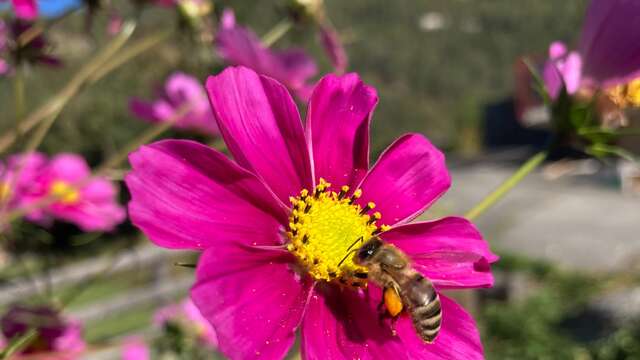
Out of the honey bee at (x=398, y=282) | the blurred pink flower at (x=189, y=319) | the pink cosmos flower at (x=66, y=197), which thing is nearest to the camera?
the honey bee at (x=398, y=282)

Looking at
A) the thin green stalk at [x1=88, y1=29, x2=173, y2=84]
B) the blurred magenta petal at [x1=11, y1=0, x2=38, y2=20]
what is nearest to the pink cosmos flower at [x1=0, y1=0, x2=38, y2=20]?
the blurred magenta petal at [x1=11, y1=0, x2=38, y2=20]

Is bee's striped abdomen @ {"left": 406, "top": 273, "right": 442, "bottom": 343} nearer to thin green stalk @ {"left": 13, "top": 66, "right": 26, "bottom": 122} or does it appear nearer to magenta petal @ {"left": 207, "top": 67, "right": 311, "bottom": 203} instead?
magenta petal @ {"left": 207, "top": 67, "right": 311, "bottom": 203}

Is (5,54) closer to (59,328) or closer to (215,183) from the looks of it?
(59,328)

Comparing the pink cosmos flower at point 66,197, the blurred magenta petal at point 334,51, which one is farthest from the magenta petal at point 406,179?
the pink cosmos flower at point 66,197

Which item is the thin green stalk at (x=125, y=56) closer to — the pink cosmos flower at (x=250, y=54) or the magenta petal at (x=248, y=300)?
the pink cosmos flower at (x=250, y=54)

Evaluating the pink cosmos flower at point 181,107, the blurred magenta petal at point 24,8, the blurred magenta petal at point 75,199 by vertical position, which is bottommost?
the blurred magenta petal at point 75,199

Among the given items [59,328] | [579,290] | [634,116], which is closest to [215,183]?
[59,328]

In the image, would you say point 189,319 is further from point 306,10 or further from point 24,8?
point 24,8
